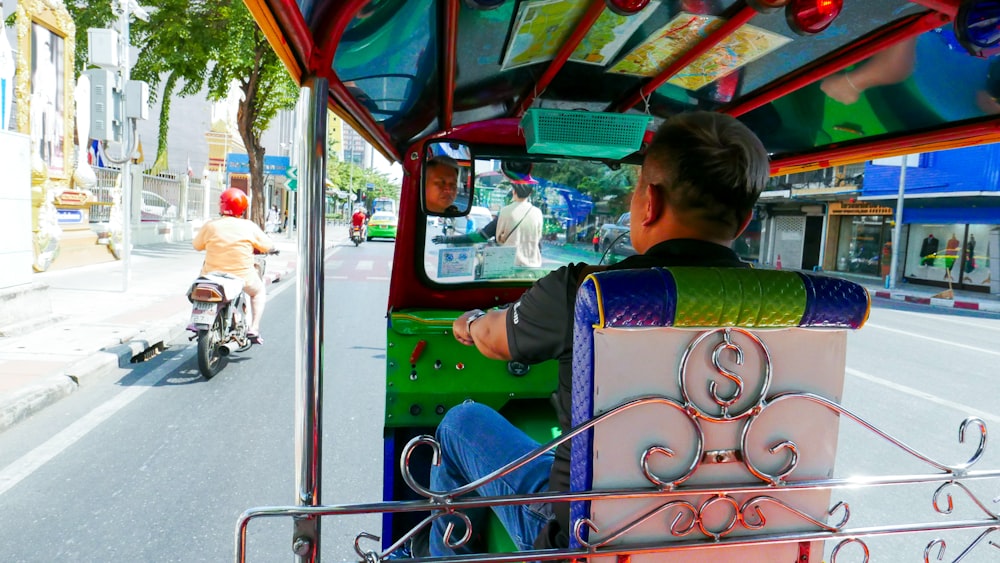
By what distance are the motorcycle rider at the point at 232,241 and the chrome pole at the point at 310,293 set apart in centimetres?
512

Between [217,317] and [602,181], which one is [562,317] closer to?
[602,181]

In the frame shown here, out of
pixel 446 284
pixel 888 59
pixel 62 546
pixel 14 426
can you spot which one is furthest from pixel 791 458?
pixel 14 426

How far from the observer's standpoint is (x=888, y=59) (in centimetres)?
213

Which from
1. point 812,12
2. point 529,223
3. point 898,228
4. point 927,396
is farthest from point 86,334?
point 898,228

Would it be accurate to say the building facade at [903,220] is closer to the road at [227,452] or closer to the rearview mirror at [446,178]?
the road at [227,452]

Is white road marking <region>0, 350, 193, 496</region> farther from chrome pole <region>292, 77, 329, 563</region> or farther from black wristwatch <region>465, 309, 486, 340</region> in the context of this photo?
black wristwatch <region>465, 309, 486, 340</region>

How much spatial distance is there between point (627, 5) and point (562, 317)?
2.52 feet

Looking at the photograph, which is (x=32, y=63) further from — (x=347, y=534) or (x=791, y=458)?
(x=791, y=458)

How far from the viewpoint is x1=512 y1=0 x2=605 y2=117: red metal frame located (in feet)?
6.21

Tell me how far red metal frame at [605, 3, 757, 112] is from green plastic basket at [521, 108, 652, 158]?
12 cm

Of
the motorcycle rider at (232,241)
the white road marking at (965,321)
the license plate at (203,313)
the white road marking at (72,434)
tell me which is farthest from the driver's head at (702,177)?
the white road marking at (965,321)

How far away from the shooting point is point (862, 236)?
81.3 ft

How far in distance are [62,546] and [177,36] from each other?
1446 cm

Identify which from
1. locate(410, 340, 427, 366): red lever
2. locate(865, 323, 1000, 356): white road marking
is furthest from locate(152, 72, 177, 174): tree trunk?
locate(410, 340, 427, 366): red lever
